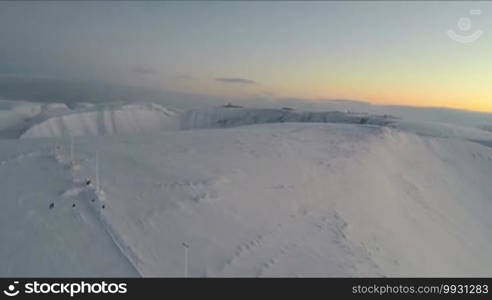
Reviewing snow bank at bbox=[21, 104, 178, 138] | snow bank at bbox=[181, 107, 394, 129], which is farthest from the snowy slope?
snow bank at bbox=[181, 107, 394, 129]

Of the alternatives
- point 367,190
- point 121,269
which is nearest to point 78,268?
point 121,269

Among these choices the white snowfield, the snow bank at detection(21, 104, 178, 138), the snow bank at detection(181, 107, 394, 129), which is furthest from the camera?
the snow bank at detection(181, 107, 394, 129)

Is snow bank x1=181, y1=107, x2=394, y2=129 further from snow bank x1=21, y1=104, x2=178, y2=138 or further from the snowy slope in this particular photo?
Answer: the snowy slope

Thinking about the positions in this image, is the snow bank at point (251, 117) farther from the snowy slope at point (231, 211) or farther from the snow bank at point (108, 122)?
the snowy slope at point (231, 211)

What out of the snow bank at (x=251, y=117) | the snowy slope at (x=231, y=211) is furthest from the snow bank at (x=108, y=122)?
the snowy slope at (x=231, y=211)

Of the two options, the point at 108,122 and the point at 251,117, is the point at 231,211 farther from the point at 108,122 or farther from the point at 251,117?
the point at 251,117

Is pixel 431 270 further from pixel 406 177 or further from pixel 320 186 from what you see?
pixel 406 177
